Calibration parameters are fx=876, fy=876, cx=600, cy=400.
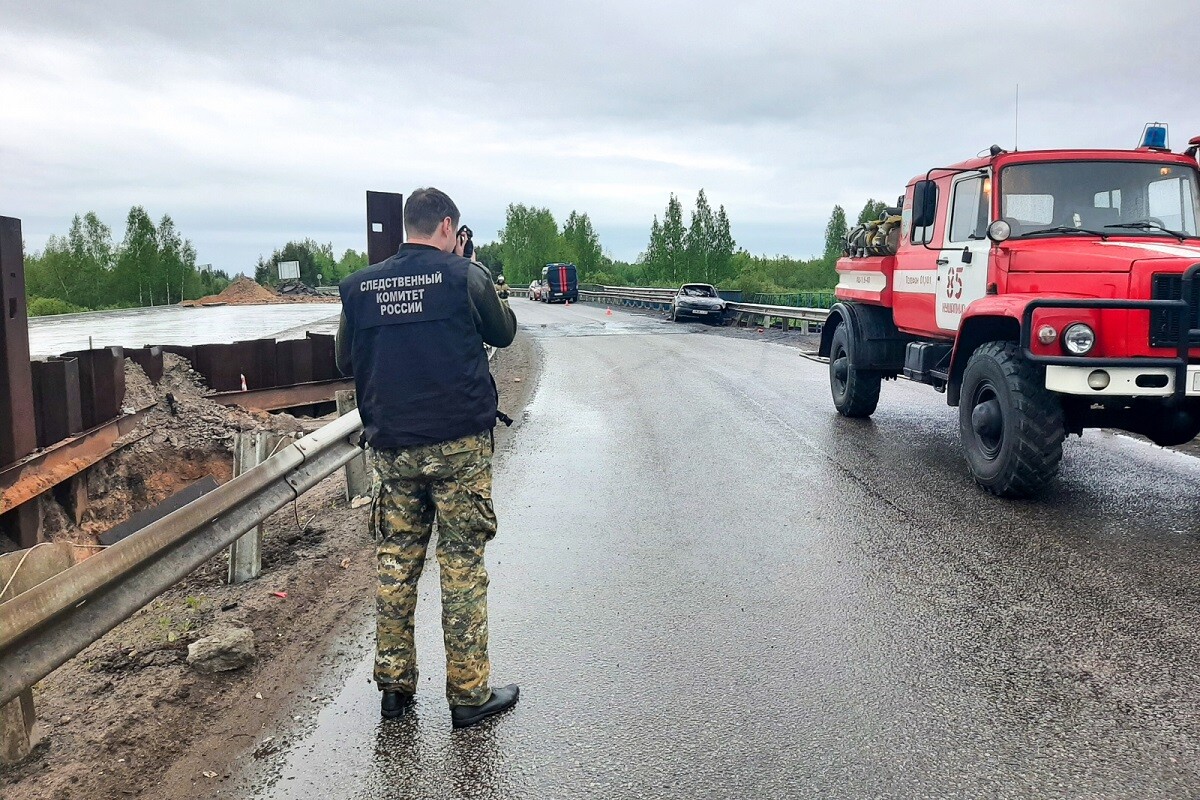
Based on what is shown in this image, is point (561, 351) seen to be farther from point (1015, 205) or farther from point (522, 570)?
point (522, 570)

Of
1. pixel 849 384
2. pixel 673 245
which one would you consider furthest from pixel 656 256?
pixel 849 384

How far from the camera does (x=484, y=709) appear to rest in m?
3.44

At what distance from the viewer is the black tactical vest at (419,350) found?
3.45m

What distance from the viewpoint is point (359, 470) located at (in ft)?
22.3

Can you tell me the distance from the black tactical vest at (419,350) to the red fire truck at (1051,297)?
439cm

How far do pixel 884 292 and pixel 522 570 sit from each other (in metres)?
5.99

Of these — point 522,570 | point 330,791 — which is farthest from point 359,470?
point 330,791

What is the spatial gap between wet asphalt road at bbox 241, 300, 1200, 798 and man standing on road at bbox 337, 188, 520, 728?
23 cm

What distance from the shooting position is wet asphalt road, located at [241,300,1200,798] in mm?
3029

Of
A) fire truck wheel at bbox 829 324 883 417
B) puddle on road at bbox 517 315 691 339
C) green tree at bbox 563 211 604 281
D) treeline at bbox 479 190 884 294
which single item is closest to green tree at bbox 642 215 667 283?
treeline at bbox 479 190 884 294

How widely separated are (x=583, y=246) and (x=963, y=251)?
323ft

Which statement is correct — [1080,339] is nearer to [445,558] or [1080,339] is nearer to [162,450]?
[445,558]

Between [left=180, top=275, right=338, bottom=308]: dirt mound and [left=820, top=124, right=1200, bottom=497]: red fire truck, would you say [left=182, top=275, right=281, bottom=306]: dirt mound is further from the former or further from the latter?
[left=820, top=124, right=1200, bottom=497]: red fire truck

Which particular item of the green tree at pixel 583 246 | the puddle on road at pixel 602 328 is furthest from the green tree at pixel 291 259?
the puddle on road at pixel 602 328
